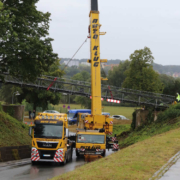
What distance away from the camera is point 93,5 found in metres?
26.9

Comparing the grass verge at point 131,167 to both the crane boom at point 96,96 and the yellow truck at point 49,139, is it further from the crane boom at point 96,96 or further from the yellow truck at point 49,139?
the crane boom at point 96,96

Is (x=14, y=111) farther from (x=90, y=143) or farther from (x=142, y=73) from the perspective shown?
(x=142, y=73)

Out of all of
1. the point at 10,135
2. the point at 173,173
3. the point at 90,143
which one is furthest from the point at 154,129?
the point at 173,173

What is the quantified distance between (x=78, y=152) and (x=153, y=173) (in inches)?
468

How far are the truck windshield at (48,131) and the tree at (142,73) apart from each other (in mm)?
31145

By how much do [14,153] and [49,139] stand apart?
3.60 meters

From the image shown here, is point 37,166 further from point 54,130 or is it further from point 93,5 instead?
point 93,5

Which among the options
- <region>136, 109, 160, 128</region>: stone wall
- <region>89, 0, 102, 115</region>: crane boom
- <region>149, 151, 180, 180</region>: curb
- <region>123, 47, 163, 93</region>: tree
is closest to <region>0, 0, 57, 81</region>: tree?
<region>89, 0, 102, 115</region>: crane boom

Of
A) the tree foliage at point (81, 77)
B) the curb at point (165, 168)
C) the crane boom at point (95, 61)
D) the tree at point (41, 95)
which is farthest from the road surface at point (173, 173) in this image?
the tree foliage at point (81, 77)

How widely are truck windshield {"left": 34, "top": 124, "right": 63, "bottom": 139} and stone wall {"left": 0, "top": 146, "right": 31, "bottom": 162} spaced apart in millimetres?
2438

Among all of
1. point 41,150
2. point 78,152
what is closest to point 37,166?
point 41,150

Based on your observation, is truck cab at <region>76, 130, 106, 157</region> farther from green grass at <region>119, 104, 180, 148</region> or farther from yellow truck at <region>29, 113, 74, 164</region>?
green grass at <region>119, 104, 180, 148</region>

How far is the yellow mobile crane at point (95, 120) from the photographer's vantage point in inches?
902

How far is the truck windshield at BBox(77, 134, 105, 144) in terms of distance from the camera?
23.1 m
